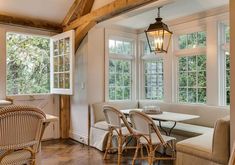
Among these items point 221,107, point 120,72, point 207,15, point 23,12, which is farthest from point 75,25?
point 221,107

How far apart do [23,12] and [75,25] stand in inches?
41.2

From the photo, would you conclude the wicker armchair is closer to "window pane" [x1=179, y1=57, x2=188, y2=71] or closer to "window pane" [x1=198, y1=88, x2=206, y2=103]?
"window pane" [x1=198, y1=88, x2=206, y2=103]

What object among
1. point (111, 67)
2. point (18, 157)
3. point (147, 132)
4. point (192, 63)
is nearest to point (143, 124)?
point (147, 132)

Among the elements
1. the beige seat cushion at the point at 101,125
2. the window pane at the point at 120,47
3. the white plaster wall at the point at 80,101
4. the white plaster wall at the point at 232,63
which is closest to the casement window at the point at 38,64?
the white plaster wall at the point at 80,101

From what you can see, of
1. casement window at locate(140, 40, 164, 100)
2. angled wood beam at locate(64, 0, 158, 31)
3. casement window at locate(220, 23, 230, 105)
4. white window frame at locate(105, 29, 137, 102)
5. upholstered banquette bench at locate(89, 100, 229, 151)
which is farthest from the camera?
casement window at locate(140, 40, 164, 100)

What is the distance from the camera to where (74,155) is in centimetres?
382

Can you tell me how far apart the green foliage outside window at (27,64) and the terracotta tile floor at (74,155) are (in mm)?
1280

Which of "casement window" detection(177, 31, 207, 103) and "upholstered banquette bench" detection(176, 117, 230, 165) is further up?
"casement window" detection(177, 31, 207, 103)

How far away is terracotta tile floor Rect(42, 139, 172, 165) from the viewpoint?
347 cm

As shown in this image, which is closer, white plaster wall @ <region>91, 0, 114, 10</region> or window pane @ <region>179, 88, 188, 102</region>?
white plaster wall @ <region>91, 0, 114, 10</region>

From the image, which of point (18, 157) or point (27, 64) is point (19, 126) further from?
point (27, 64)

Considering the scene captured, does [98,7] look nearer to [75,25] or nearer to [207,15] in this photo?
[75,25]

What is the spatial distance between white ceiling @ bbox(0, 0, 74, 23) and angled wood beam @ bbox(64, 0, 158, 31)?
1.46 ft

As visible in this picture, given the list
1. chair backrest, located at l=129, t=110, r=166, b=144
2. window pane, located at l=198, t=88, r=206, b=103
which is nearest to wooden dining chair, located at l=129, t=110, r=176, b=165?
chair backrest, located at l=129, t=110, r=166, b=144
